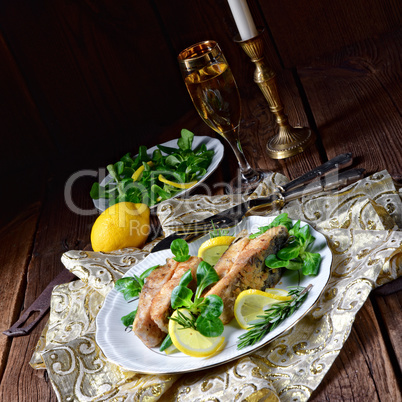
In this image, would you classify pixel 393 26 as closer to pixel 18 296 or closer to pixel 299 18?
pixel 299 18

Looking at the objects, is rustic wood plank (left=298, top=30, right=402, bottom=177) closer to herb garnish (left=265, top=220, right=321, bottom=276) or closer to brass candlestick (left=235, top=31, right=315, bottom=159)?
brass candlestick (left=235, top=31, right=315, bottom=159)

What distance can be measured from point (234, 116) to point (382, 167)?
358 millimetres

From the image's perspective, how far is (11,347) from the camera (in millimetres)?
1139

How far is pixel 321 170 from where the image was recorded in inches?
46.9

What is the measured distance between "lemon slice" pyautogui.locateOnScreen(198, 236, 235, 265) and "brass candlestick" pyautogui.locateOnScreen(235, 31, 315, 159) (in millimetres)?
514

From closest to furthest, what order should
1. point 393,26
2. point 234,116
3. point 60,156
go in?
point 234,116
point 393,26
point 60,156

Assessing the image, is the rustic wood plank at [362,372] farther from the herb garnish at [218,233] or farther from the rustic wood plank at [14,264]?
the rustic wood plank at [14,264]

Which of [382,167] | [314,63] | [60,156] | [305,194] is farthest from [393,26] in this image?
[60,156]

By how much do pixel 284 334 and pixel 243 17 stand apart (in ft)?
2.64

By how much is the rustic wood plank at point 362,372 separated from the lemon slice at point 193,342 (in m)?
0.16

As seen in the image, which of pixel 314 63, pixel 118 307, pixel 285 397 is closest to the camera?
pixel 285 397

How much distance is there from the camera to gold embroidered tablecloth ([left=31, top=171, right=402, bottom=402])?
76 cm

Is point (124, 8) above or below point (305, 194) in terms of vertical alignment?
above

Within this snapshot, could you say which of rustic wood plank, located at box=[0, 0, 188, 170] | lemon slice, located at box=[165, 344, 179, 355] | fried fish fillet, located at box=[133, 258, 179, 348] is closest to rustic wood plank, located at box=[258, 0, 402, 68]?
rustic wood plank, located at box=[0, 0, 188, 170]
